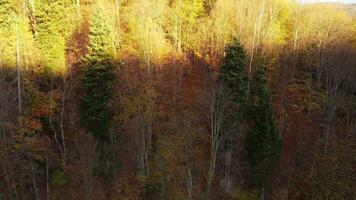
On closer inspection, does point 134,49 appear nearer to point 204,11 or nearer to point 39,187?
point 204,11

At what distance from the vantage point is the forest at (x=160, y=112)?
32.6 metres

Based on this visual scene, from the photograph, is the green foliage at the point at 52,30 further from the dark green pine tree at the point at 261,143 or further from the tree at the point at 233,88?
the dark green pine tree at the point at 261,143

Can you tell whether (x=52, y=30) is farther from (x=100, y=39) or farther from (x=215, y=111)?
(x=215, y=111)

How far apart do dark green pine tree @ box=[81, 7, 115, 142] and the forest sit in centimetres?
10

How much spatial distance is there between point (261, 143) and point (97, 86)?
48.6 feet

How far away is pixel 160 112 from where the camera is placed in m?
36.7

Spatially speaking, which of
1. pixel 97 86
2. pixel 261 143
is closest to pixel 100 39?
pixel 97 86

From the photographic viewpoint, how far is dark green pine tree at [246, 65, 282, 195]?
33875 mm

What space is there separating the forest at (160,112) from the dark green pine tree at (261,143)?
0.09 m

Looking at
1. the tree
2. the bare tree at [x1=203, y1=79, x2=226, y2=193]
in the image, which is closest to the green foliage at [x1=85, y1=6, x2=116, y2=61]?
the bare tree at [x1=203, y1=79, x2=226, y2=193]

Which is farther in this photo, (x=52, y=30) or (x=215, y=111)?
(x=52, y=30)

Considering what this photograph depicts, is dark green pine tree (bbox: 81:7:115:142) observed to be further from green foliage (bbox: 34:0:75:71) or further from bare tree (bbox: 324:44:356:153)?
bare tree (bbox: 324:44:356:153)

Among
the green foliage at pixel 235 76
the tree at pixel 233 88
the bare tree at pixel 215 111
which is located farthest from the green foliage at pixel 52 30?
the tree at pixel 233 88

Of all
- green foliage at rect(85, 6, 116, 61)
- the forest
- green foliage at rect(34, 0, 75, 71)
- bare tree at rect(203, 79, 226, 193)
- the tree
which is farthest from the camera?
green foliage at rect(34, 0, 75, 71)
